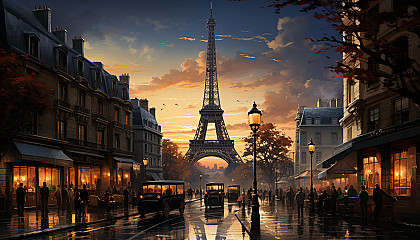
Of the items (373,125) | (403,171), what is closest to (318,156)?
(373,125)

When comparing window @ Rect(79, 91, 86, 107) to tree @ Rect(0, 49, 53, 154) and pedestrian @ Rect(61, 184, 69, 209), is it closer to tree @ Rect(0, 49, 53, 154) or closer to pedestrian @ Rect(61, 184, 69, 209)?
pedestrian @ Rect(61, 184, 69, 209)

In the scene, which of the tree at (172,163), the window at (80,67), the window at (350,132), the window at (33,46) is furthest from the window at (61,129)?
the tree at (172,163)

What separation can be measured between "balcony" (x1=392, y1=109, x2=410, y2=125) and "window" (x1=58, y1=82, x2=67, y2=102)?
2461cm

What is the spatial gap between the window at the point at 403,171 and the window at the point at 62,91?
81.4 feet

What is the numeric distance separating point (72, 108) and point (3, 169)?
10763 millimetres

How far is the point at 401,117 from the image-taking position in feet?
83.4

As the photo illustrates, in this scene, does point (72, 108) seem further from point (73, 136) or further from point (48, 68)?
point (48, 68)

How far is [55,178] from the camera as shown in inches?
1439

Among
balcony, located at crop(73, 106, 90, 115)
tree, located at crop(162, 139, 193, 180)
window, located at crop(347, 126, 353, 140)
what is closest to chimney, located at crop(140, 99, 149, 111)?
tree, located at crop(162, 139, 193, 180)

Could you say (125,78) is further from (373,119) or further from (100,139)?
(373,119)

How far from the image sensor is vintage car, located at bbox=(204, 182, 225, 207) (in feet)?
122

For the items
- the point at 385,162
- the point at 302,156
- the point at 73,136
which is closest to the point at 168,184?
the point at 385,162

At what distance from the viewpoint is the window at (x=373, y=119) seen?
28.8 m

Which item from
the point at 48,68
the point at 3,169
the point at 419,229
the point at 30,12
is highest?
the point at 30,12
